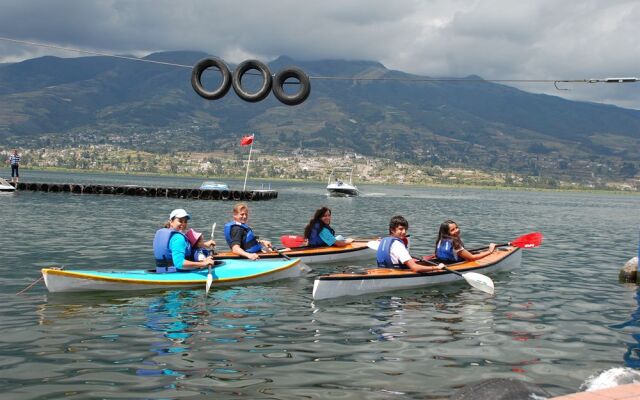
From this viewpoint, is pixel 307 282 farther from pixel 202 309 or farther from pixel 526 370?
pixel 526 370

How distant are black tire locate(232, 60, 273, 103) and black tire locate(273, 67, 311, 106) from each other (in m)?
0.40

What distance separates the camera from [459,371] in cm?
994

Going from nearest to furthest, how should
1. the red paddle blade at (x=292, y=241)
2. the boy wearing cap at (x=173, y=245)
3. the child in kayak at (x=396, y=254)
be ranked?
the boy wearing cap at (x=173, y=245) < the child in kayak at (x=396, y=254) < the red paddle blade at (x=292, y=241)

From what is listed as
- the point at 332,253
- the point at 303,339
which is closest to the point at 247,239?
the point at 332,253

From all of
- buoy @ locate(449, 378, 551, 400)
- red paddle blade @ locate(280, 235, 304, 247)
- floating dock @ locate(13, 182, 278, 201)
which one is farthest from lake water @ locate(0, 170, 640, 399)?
floating dock @ locate(13, 182, 278, 201)

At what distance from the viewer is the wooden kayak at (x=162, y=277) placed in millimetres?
14359

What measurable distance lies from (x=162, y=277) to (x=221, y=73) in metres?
12.5

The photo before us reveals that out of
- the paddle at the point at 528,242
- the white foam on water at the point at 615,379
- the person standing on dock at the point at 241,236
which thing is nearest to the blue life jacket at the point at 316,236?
the person standing on dock at the point at 241,236

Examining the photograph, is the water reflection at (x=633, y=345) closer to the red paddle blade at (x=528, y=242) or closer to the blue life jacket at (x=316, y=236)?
the red paddle blade at (x=528, y=242)

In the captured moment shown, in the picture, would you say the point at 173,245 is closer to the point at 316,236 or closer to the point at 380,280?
the point at 380,280

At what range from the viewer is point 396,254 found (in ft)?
56.0

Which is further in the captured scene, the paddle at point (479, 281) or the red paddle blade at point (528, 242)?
the red paddle blade at point (528, 242)

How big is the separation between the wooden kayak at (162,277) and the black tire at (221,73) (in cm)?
916

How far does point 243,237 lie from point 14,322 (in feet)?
25.0
